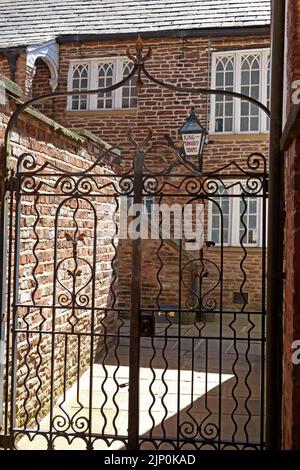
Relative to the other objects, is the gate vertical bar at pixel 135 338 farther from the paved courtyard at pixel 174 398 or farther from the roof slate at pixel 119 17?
the roof slate at pixel 119 17

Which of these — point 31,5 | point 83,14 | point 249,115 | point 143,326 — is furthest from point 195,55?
point 143,326

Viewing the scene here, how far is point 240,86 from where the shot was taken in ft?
38.2

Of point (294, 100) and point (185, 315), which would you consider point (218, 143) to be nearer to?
point (185, 315)

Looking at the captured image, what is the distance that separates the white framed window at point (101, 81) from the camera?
12.2 metres

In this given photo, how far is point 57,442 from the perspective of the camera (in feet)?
15.3

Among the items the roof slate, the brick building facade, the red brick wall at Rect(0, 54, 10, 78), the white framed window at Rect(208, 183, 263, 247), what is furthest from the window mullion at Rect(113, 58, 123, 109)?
the brick building facade

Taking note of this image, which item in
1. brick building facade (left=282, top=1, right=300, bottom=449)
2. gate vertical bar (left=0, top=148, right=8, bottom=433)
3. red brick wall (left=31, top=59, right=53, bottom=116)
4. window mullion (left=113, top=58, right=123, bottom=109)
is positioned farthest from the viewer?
red brick wall (left=31, top=59, right=53, bottom=116)

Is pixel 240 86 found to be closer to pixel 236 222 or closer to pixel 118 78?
pixel 118 78

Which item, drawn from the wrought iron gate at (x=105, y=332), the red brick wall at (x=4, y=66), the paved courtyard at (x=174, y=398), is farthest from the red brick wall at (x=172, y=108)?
the paved courtyard at (x=174, y=398)

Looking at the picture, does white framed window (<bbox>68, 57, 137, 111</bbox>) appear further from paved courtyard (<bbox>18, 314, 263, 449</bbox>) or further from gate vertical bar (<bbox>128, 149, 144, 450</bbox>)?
Answer: gate vertical bar (<bbox>128, 149, 144, 450</bbox>)

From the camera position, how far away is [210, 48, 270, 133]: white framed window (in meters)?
11.5

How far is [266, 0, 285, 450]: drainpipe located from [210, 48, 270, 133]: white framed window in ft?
25.6

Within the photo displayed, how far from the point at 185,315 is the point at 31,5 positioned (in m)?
9.11

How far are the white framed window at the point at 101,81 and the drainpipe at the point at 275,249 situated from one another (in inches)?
338
